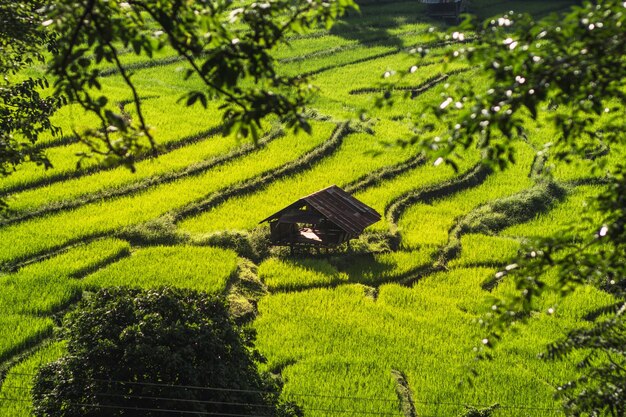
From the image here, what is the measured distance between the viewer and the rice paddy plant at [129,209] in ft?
57.3

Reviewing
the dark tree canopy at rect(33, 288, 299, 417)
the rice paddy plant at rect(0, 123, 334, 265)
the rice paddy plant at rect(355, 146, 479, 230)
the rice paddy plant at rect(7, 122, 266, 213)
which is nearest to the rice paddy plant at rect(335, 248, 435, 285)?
the rice paddy plant at rect(355, 146, 479, 230)

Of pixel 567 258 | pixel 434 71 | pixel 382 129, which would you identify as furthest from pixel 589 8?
pixel 434 71

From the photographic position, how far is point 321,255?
17828mm

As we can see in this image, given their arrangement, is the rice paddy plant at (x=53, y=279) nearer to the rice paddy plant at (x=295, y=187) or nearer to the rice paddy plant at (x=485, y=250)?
the rice paddy plant at (x=295, y=187)

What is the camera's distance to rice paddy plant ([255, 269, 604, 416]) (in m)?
12.4

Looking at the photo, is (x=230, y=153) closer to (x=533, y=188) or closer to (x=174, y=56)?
(x=533, y=188)

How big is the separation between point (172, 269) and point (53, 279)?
2.05 meters

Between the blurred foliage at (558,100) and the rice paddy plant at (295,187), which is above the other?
the blurred foliage at (558,100)

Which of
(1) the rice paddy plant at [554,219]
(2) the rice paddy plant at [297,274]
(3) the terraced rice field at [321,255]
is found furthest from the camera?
(1) the rice paddy plant at [554,219]

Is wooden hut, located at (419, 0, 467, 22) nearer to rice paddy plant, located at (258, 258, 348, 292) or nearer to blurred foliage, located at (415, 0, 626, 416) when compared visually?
rice paddy plant, located at (258, 258, 348, 292)

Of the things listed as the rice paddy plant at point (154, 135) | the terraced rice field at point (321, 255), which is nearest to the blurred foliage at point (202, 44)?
the terraced rice field at point (321, 255)

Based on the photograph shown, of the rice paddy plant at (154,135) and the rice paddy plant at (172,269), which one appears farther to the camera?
the rice paddy plant at (154,135)

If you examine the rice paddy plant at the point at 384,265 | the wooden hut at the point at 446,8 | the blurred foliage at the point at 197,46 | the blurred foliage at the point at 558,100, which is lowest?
the rice paddy plant at the point at 384,265

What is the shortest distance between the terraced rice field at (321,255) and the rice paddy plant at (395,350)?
3cm
